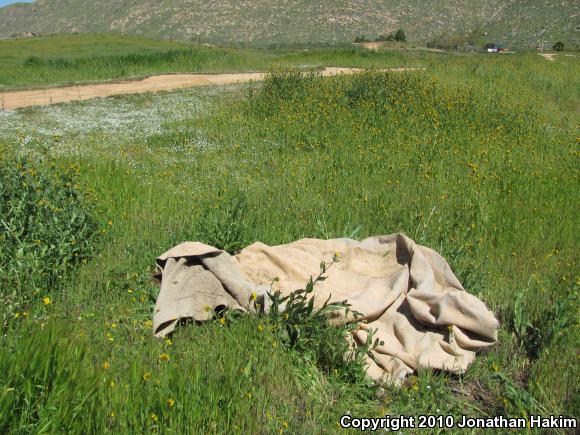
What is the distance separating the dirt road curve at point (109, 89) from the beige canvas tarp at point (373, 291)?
40.1ft

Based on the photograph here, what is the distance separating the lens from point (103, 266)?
16.5ft

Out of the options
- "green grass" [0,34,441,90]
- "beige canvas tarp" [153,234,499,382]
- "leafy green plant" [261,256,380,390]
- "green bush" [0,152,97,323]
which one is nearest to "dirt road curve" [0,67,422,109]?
"green grass" [0,34,441,90]

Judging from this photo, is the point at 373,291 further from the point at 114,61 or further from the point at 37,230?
the point at 114,61

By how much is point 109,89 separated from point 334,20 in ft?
190

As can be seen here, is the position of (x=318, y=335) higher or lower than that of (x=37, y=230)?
lower

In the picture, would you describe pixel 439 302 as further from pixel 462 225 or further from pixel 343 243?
pixel 462 225

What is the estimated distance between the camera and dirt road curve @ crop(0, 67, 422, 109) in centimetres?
1628

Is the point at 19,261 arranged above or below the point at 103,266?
above

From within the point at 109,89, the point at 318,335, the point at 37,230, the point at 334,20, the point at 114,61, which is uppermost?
the point at 37,230

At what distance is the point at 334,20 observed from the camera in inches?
2830

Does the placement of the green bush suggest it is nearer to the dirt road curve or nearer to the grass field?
the grass field

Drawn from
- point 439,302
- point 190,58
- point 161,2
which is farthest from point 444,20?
point 439,302

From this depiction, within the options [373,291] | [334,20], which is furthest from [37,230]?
[334,20]

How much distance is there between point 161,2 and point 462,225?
284 feet
